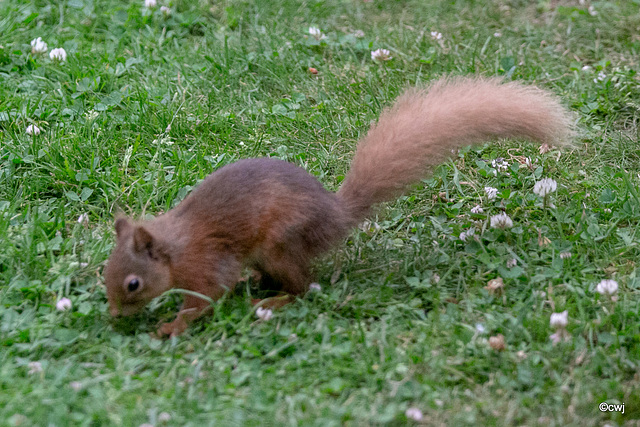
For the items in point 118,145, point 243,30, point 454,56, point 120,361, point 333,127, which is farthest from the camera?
point 243,30

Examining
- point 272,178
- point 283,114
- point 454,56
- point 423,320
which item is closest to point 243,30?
point 283,114

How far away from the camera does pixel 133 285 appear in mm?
2963

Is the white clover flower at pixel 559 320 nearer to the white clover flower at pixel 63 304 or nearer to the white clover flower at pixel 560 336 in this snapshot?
the white clover flower at pixel 560 336

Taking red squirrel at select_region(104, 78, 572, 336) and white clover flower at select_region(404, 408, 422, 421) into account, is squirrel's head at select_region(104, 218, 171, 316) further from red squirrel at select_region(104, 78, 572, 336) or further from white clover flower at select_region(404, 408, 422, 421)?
white clover flower at select_region(404, 408, 422, 421)

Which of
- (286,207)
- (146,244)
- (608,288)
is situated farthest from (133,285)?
(608,288)

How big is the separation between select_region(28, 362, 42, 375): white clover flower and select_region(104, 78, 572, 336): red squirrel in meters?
0.39

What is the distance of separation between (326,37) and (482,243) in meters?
2.47

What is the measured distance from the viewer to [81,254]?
3420mm

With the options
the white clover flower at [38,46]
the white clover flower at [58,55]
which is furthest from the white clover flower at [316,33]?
the white clover flower at [38,46]

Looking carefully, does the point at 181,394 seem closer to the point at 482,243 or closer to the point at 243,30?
the point at 482,243

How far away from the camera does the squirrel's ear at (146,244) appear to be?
2945mm

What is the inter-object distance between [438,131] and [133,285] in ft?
4.92

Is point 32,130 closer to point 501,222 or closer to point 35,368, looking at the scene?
point 35,368

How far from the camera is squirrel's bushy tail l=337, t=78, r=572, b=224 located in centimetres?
329
